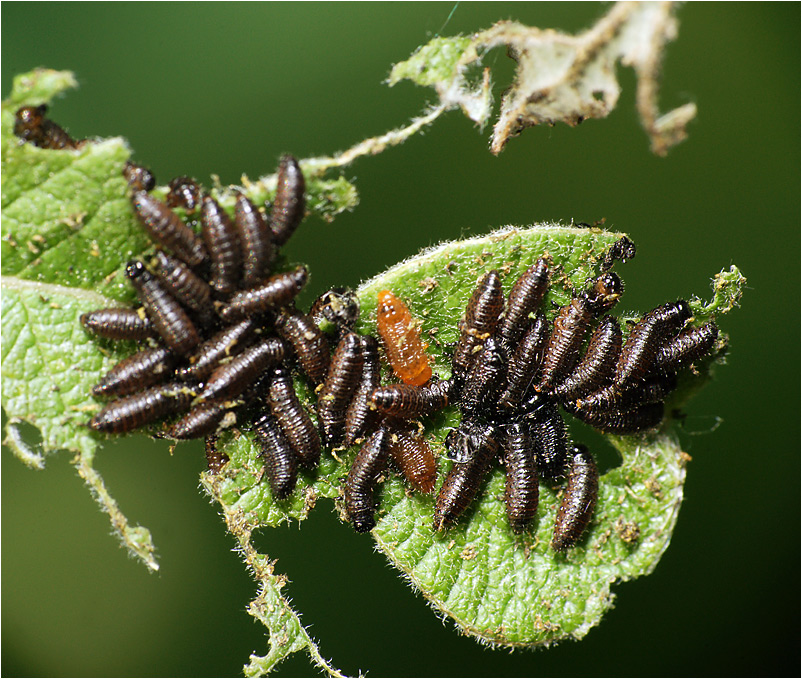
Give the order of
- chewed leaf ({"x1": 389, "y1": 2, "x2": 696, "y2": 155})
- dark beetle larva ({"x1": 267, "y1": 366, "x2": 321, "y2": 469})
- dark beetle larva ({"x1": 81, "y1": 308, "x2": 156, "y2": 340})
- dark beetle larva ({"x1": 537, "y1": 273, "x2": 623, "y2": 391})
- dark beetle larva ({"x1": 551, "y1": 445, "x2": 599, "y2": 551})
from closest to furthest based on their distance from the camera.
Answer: chewed leaf ({"x1": 389, "y1": 2, "x2": 696, "y2": 155}) → dark beetle larva ({"x1": 81, "y1": 308, "x2": 156, "y2": 340}) → dark beetle larva ({"x1": 267, "y1": 366, "x2": 321, "y2": 469}) → dark beetle larva ({"x1": 537, "y1": 273, "x2": 623, "y2": 391}) → dark beetle larva ({"x1": 551, "y1": 445, "x2": 599, "y2": 551})

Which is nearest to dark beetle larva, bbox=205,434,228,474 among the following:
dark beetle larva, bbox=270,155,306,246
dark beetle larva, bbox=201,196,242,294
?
dark beetle larva, bbox=201,196,242,294


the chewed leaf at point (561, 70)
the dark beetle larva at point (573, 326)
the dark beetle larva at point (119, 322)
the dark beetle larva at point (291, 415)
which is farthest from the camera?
the dark beetle larva at point (573, 326)

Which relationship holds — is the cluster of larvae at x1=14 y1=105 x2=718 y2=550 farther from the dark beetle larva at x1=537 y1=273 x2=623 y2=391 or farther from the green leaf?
the green leaf

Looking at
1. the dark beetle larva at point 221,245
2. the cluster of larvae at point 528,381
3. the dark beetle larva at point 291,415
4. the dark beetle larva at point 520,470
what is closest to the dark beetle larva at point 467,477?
the cluster of larvae at point 528,381

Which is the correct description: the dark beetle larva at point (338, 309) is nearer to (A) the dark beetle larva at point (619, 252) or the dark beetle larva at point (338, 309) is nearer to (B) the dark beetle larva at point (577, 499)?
(A) the dark beetle larva at point (619, 252)

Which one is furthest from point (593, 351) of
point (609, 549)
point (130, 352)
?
point (130, 352)

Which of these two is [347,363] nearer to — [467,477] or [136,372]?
[467,477]

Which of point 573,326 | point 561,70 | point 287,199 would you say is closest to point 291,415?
point 287,199
